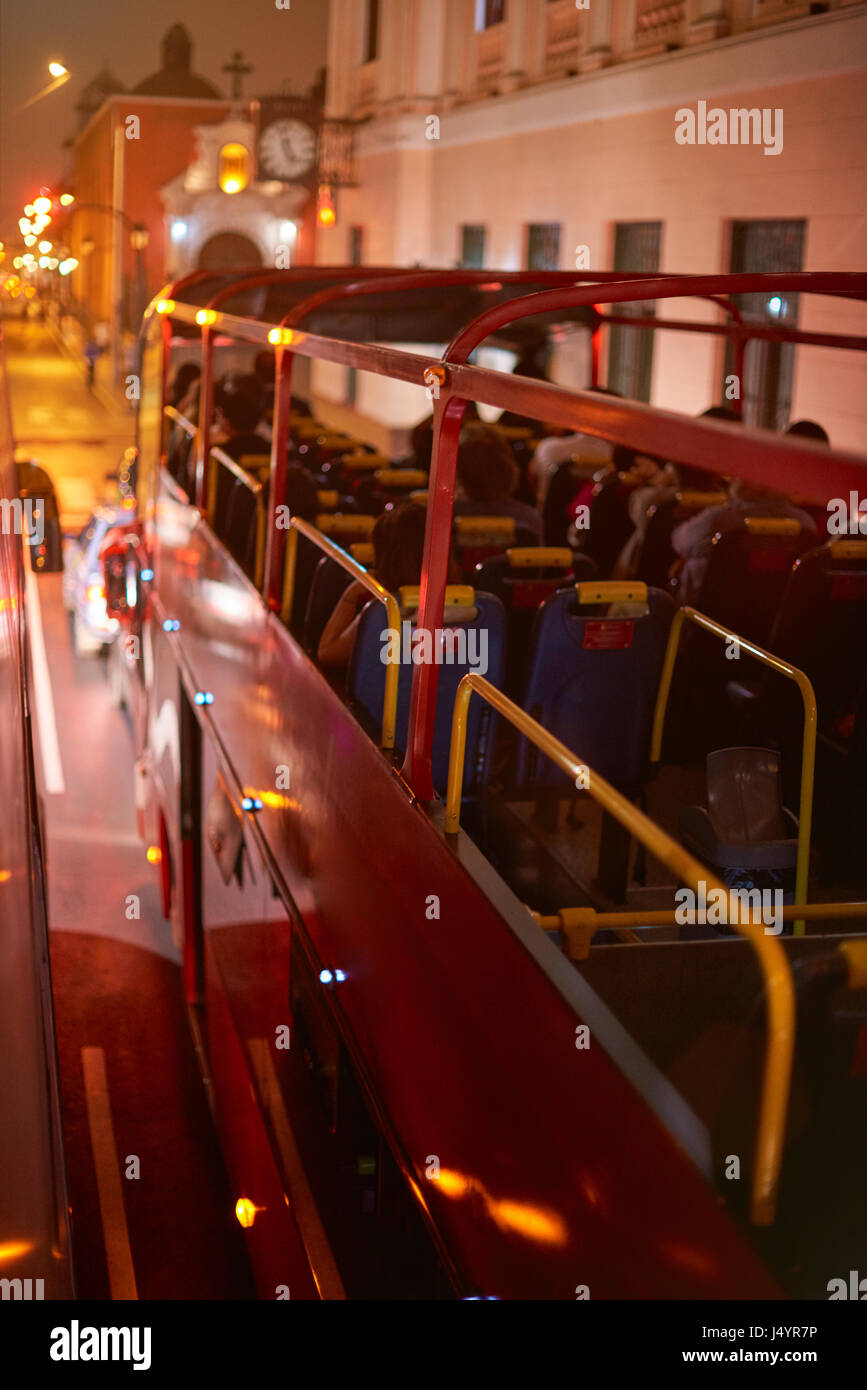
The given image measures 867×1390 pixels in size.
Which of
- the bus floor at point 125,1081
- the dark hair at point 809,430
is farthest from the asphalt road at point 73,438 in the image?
the dark hair at point 809,430

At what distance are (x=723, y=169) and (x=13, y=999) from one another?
42.2 ft

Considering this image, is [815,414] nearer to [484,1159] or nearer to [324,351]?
[324,351]

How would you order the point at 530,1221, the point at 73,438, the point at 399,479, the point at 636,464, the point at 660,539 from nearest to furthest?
the point at 530,1221 → the point at 660,539 → the point at 399,479 → the point at 636,464 → the point at 73,438

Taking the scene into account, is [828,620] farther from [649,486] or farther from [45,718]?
[45,718]

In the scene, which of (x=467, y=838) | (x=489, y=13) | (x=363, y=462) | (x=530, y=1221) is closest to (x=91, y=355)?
(x=489, y=13)

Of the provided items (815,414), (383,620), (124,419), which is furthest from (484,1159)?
(124,419)

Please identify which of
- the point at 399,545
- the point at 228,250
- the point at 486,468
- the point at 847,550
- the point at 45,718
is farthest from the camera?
the point at 228,250

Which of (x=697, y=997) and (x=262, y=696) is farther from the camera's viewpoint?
(x=262, y=696)

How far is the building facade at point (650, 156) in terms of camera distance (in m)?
11.3

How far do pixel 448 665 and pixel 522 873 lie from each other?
2.61 ft

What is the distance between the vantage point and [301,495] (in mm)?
6812

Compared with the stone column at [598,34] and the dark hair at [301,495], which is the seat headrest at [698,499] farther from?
the stone column at [598,34]

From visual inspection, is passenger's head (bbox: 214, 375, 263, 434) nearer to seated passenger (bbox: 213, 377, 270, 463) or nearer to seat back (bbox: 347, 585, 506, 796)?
seated passenger (bbox: 213, 377, 270, 463)

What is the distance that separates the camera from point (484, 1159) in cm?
284
